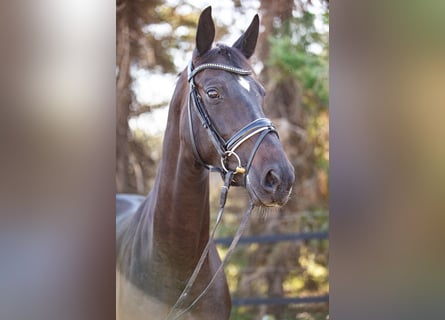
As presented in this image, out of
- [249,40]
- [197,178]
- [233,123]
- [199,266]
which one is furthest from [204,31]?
[199,266]

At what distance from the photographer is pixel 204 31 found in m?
2.44

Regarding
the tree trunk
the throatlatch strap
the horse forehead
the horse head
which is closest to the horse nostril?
the horse head

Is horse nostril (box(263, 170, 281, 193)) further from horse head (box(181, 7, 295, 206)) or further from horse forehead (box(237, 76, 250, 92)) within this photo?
horse forehead (box(237, 76, 250, 92))

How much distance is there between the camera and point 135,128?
2.66 m

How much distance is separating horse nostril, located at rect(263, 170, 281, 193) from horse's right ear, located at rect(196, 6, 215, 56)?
579 mm

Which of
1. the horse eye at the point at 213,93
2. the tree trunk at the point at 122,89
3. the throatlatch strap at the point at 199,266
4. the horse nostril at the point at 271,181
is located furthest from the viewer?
the tree trunk at the point at 122,89

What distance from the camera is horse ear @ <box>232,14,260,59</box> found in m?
2.50

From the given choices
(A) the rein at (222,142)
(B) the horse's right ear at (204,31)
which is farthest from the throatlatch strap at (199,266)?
(B) the horse's right ear at (204,31)

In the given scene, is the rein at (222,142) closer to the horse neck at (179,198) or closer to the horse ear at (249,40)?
the horse neck at (179,198)

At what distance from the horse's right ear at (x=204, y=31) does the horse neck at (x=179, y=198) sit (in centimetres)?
18

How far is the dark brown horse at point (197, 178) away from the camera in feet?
7.44

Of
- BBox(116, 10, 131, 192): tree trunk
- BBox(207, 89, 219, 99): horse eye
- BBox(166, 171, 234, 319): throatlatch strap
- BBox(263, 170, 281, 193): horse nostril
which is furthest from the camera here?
BBox(116, 10, 131, 192): tree trunk
